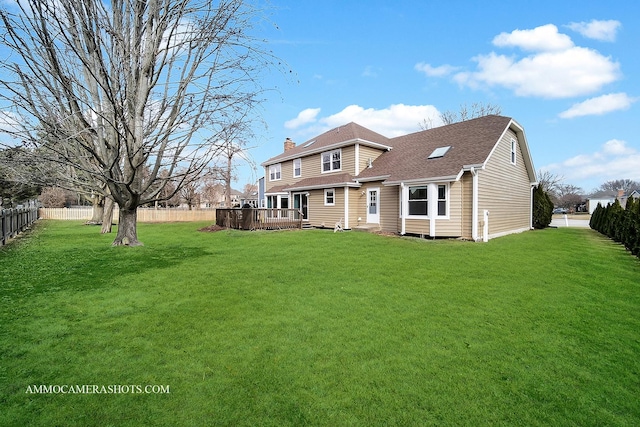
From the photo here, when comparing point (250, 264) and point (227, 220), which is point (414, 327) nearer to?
point (250, 264)

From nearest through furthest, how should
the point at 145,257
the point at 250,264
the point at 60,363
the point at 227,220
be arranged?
1. the point at 60,363
2. the point at 250,264
3. the point at 145,257
4. the point at 227,220

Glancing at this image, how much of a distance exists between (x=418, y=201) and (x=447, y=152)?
308 cm

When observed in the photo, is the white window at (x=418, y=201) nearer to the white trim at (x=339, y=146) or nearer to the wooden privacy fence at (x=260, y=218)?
the white trim at (x=339, y=146)

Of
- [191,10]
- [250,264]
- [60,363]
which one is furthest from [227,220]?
[60,363]

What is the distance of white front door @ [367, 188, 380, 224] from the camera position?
683 inches

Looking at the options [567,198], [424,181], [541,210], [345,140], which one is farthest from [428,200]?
[567,198]

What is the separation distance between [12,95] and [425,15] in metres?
13.9

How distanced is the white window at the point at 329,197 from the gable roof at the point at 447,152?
6.64ft

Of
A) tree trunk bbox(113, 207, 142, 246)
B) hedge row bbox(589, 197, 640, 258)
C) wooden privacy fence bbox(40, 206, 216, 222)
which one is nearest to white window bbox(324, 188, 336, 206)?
tree trunk bbox(113, 207, 142, 246)

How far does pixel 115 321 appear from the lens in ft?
13.5

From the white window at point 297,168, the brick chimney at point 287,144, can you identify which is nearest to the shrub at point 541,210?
the white window at point 297,168

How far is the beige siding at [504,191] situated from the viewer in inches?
558

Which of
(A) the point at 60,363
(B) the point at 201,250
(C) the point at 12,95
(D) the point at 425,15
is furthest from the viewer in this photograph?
(D) the point at 425,15

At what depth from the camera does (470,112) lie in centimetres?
3425
